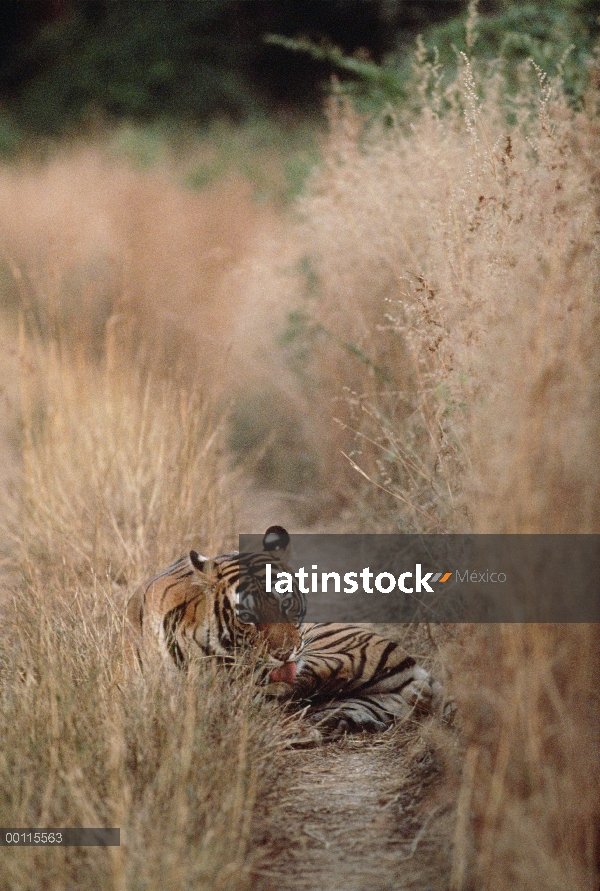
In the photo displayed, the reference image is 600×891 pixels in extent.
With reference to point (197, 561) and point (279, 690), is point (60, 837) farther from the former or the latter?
point (197, 561)

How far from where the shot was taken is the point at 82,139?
14055 millimetres

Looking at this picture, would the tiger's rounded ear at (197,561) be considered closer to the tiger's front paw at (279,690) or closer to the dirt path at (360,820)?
the tiger's front paw at (279,690)

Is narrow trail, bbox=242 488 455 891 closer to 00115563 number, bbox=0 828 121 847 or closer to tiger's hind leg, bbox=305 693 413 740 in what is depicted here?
tiger's hind leg, bbox=305 693 413 740

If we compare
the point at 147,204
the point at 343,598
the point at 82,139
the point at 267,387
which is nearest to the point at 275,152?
the point at 82,139

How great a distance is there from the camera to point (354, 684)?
3383 millimetres

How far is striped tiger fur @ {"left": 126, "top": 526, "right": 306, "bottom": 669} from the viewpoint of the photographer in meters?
3.19

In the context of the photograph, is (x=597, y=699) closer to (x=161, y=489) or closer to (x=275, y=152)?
(x=161, y=489)

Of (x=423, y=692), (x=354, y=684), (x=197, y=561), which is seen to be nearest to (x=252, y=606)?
(x=197, y=561)

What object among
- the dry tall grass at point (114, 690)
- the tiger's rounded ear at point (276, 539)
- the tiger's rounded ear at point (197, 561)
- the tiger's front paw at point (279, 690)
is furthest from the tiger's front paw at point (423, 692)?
the tiger's rounded ear at point (197, 561)

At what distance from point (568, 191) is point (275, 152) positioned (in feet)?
37.8

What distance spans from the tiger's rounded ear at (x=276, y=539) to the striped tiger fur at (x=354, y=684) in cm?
36

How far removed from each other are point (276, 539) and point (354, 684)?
0.58 metres

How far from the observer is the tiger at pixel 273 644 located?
3193mm

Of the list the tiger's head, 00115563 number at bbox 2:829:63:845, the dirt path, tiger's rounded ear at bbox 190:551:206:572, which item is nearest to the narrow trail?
the dirt path
